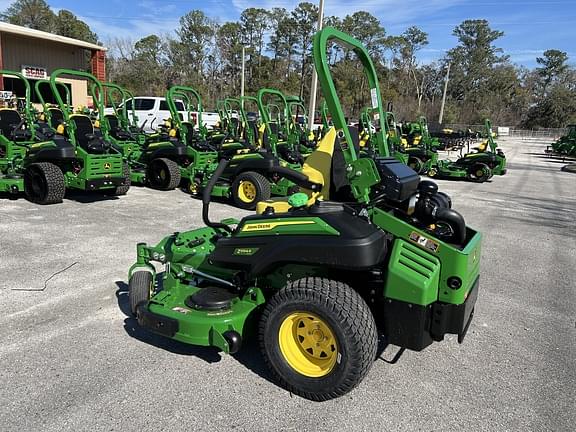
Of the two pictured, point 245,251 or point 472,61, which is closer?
point 245,251

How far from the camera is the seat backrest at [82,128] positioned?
8.31 m

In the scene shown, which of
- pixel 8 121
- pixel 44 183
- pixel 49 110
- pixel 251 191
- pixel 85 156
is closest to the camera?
pixel 44 183

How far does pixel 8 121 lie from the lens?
9.16 meters

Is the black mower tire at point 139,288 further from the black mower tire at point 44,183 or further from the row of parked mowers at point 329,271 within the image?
the black mower tire at point 44,183

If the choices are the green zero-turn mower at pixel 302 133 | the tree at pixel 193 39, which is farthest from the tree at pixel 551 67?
the green zero-turn mower at pixel 302 133

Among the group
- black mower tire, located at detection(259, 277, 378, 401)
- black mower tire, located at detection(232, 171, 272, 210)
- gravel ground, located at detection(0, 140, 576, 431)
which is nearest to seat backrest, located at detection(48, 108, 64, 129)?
black mower tire, located at detection(232, 171, 272, 210)

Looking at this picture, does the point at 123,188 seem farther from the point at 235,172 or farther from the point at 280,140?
the point at 280,140

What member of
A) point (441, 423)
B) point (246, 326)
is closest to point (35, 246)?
point (246, 326)

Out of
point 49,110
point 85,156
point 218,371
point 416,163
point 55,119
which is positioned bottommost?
point 218,371

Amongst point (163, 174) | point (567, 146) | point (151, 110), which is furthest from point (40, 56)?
point (567, 146)

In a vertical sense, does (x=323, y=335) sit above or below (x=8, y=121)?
below

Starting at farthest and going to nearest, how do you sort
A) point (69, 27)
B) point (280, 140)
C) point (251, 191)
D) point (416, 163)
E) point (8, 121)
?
1. point (69, 27)
2. point (416, 163)
3. point (280, 140)
4. point (8, 121)
5. point (251, 191)

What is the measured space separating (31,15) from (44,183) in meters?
56.6

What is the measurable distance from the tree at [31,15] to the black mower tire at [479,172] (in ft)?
178
